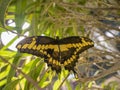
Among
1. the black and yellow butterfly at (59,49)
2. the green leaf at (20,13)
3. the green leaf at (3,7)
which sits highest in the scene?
the green leaf at (3,7)

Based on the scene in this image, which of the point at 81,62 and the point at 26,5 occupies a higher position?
the point at 26,5

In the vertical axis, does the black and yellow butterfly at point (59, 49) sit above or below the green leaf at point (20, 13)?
below

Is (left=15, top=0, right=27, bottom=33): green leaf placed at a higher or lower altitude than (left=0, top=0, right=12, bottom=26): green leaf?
lower

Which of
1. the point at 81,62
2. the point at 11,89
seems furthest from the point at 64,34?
the point at 11,89

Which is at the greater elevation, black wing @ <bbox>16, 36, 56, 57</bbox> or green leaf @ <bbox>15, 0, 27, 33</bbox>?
green leaf @ <bbox>15, 0, 27, 33</bbox>

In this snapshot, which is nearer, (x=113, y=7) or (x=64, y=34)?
(x=113, y=7)

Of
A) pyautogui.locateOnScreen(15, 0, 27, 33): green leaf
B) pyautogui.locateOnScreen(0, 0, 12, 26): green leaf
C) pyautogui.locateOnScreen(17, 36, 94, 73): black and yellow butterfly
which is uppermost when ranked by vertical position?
pyautogui.locateOnScreen(0, 0, 12, 26): green leaf

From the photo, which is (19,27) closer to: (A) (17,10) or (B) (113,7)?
(A) (17,10)

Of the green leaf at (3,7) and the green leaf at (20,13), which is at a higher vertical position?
the green leaf at (3,7)
